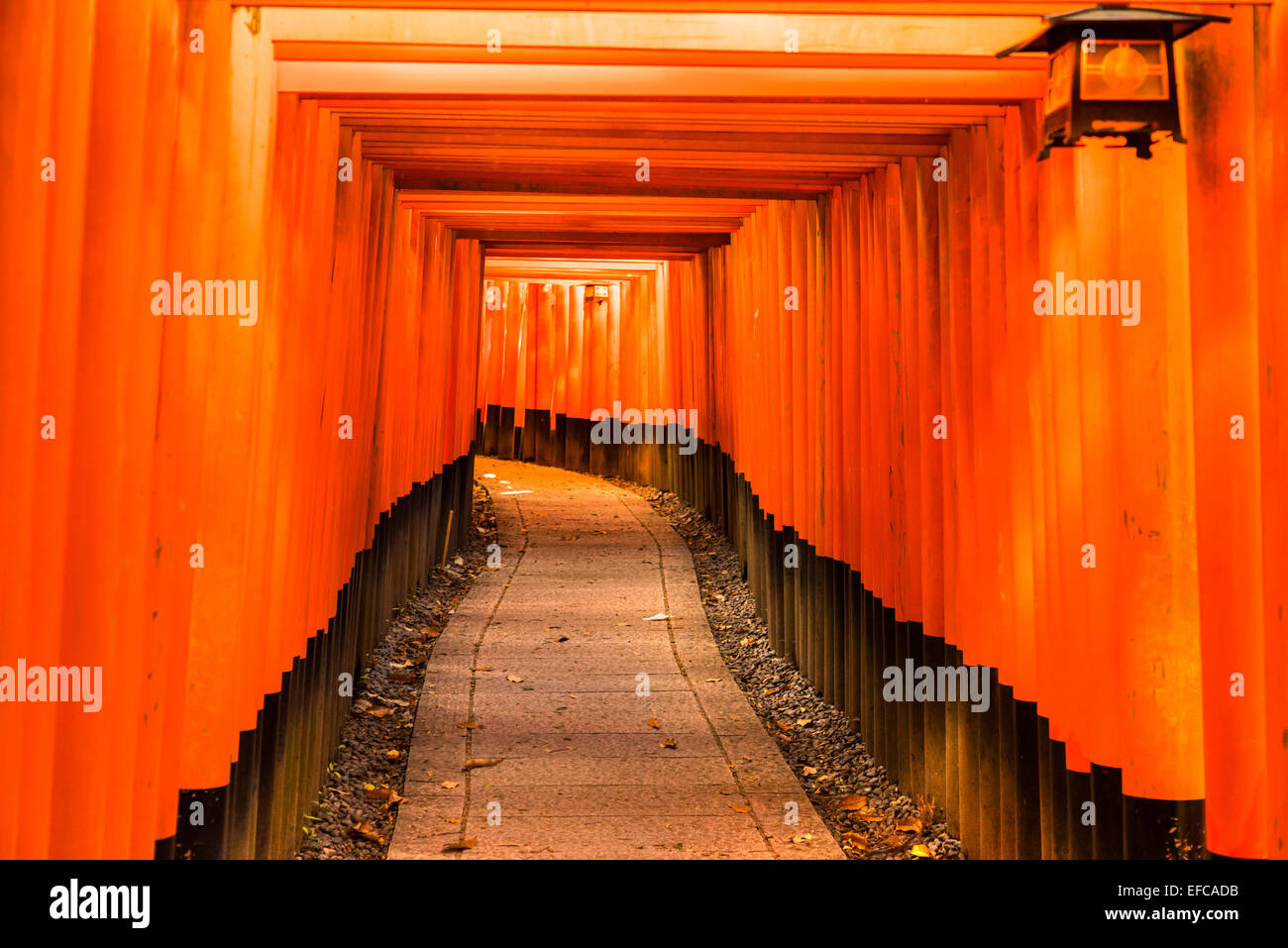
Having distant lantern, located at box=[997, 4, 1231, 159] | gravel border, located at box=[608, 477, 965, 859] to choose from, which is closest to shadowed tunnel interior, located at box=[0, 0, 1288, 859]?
gravel border, located at box=[608, 477, 965, 859]

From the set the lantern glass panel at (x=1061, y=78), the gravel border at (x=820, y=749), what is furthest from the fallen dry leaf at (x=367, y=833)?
the lantern glass panel at (x=1061, y=78)

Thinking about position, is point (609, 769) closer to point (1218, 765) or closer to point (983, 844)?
point (983, 844)

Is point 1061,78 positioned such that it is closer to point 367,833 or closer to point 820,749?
point 367,833

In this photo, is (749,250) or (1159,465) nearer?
(1159,465)

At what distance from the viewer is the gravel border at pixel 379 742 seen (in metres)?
6.09

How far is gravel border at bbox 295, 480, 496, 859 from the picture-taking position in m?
6.09

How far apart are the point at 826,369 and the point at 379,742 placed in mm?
3878

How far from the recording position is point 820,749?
307 inches

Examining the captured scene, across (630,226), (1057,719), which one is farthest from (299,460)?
(630,226)

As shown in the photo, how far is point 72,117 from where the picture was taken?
255cm

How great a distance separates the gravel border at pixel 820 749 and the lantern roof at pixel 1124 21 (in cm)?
405

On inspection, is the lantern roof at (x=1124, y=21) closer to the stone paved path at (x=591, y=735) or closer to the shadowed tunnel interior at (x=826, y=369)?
the shadowed tunnel interior at (x=826, y=369)

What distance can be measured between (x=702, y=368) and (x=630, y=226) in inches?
152

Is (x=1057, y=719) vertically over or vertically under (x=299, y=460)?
under
